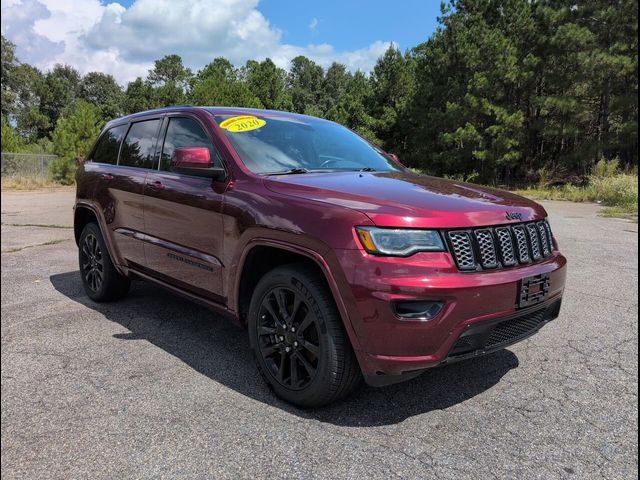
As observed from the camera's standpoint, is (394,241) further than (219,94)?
No

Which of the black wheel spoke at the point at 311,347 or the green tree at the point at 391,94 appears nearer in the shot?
the black wheel spoke at the point at 311,347

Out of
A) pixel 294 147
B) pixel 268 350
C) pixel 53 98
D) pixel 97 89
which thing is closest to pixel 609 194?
pixel 294 147

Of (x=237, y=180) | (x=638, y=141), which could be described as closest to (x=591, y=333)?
(x=237, y=180)

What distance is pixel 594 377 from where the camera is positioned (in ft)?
10.9

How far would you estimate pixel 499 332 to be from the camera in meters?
2.72

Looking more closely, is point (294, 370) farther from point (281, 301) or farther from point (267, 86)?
point (267, 86)

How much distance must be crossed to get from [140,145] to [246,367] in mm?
2207

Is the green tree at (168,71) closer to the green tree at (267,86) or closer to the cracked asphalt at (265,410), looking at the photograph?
the green tree at (267,86)

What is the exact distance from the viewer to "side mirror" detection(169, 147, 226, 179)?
3.20 meters

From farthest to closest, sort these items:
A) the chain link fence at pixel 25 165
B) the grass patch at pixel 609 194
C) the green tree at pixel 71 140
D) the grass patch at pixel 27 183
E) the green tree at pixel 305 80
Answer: the green tree at pixel 305 80
the green tree at pixel 71 140
the chain link fence at pixel 25 165
the grass patch at pixel 27 183
the grass patch at pixel 609 194

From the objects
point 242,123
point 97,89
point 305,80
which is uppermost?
point 305,80

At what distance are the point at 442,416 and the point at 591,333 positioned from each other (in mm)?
2076

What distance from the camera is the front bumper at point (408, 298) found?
2.42m

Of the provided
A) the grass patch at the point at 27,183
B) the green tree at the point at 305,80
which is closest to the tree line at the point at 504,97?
the grass patch at the point at 27,183
